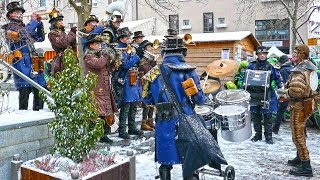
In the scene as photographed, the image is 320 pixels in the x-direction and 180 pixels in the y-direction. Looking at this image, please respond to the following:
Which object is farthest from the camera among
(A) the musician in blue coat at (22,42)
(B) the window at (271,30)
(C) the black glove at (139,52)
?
(B) the window at (271,30)

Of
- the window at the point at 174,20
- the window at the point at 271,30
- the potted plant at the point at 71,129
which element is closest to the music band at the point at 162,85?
the potted plant at the point at 71,129

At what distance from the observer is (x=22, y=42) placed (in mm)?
7141

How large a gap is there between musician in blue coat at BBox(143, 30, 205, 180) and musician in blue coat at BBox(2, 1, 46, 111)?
9.05 ft

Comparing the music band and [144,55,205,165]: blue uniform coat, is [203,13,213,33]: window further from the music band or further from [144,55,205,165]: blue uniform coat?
[144,55,205,165]: blue uniform coat

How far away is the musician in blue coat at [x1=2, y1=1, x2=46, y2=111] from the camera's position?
273 inches

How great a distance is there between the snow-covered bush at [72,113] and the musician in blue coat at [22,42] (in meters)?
2.82

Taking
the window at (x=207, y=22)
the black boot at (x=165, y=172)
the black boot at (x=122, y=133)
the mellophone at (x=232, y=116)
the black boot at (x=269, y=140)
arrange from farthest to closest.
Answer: the window at (x=207, y=22), the black boot at (x=269, y=140), the black boot at (x=122, y=133), the mellophone at (x=232, y=116), the black boot at (x=165, y=172)

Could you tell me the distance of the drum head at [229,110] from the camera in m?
6.79

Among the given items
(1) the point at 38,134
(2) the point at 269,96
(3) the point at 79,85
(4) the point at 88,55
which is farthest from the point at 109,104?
(2) the point at 269,96

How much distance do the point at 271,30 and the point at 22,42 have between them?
76.7ft

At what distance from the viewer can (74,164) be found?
4.43m

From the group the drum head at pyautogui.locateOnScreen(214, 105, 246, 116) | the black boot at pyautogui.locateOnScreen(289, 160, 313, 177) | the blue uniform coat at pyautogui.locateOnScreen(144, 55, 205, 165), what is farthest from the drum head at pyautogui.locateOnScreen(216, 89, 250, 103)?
the blue uniform coat at pyautogui.locateOnScreen(144, 55, 205, 165)

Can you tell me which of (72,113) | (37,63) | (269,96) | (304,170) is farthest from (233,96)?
(72,113)

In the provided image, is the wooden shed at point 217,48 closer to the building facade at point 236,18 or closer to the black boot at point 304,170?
the black boot at point 304,170
